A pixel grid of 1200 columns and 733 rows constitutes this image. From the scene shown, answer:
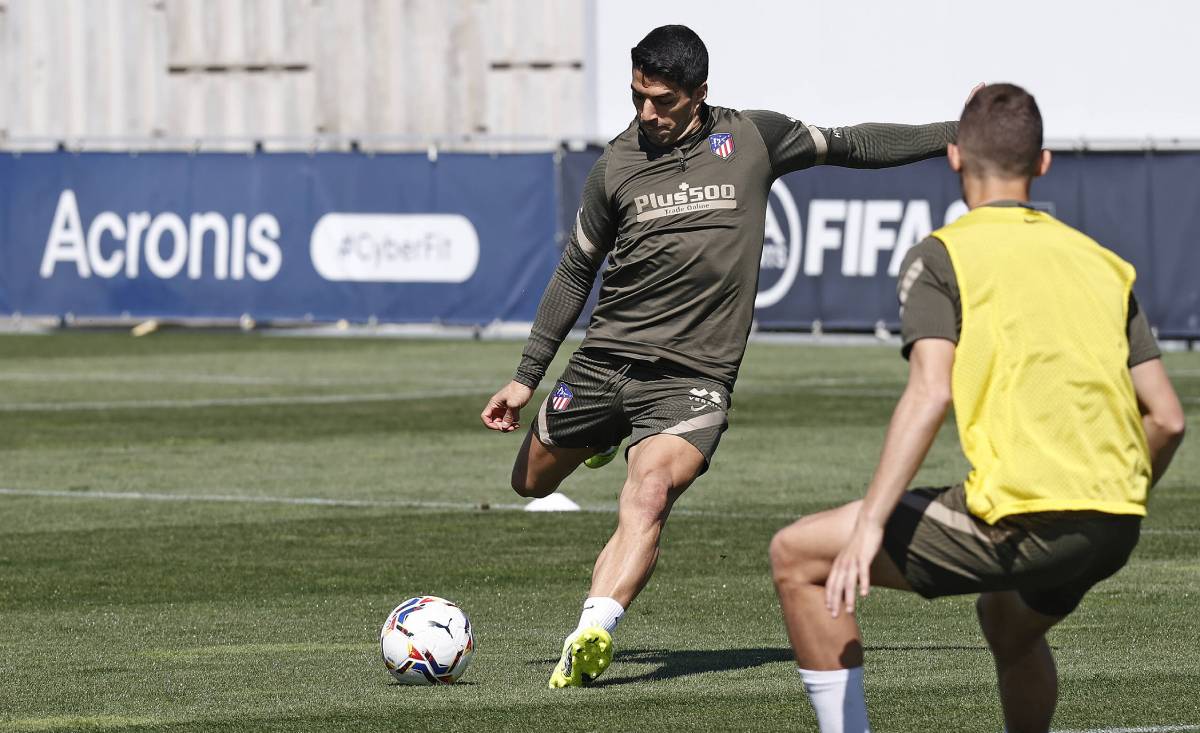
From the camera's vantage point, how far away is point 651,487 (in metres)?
8.17

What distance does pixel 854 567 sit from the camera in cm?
532

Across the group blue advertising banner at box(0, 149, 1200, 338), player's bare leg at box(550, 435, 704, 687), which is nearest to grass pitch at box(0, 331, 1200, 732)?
player's bare leg at box(550, 435, 704, 687)

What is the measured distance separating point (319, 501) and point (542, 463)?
517 centimetres

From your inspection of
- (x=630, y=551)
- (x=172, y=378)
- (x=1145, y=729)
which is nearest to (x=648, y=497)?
(x=630, y=551)

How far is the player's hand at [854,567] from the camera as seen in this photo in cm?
531

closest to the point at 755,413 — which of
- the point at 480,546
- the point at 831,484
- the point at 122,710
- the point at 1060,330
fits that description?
the point at 831,484

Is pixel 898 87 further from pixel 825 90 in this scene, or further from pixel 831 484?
pixel 831 484

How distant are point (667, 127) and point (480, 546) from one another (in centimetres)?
390

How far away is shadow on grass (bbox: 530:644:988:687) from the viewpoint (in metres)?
8.13

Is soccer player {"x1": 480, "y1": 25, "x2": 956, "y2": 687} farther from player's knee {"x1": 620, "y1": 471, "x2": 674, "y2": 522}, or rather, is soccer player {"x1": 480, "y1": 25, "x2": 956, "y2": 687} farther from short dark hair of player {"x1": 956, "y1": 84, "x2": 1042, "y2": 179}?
short dark hair of player {"x1": 956, "y1": 84, "x2": 1042, "y2": 179}

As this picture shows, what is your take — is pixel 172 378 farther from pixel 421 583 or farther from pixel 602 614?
pixel 602 614

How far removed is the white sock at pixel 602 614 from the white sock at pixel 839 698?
2.23 m

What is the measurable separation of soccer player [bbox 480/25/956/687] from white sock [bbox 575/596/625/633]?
36cm

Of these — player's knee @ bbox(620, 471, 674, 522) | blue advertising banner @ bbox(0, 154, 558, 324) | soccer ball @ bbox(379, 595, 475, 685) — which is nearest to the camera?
soccer ball @ bbox(379, 595, 475, 685)
